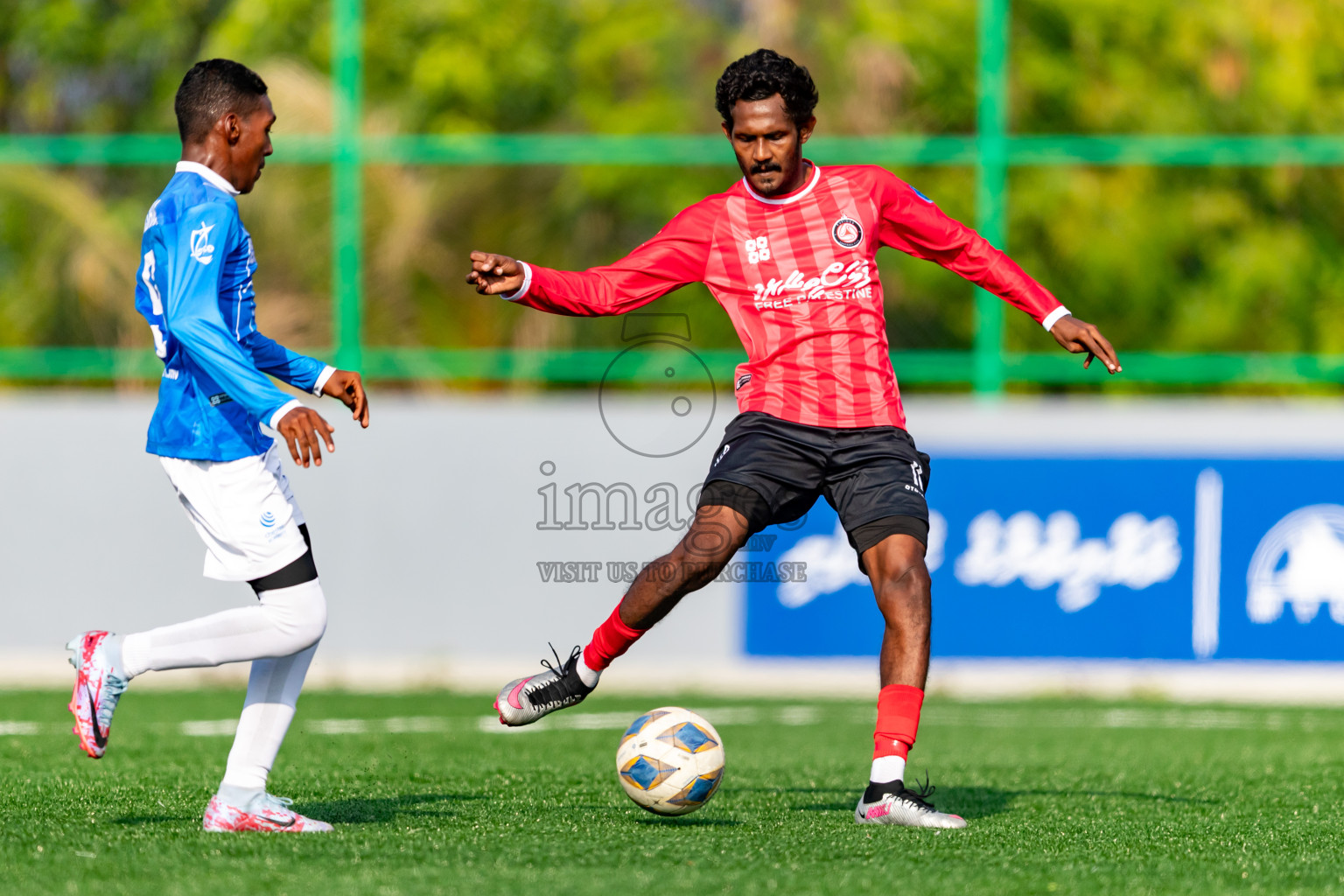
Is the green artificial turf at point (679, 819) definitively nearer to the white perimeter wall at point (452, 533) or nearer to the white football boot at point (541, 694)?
the white football boot at point (541, 694)

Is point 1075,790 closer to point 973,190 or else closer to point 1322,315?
point 973,190

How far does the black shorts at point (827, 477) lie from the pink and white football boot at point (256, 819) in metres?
1.60

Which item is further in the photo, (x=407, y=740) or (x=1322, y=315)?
(x=1322, y=315)

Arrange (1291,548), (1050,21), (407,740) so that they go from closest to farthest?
(407,740) → (1291,548) → (1050,21)

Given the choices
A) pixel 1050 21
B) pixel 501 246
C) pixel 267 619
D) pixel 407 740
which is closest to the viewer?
pixel 267 619

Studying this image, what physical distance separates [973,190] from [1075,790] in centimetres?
619

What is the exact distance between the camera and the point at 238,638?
4.93 m

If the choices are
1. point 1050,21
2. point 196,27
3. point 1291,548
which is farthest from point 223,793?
point 196,27

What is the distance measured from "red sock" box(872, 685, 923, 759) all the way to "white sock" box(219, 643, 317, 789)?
5.72ft

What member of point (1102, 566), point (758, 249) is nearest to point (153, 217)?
point (758, 249)

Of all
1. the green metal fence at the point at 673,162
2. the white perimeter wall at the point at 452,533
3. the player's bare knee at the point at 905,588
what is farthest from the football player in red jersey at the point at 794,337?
the green metal fence at the point at 673,162

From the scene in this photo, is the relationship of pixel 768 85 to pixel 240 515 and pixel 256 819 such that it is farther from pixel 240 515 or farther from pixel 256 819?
pixel 256 819

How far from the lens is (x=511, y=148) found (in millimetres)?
11969

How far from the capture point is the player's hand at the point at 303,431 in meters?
4.50
